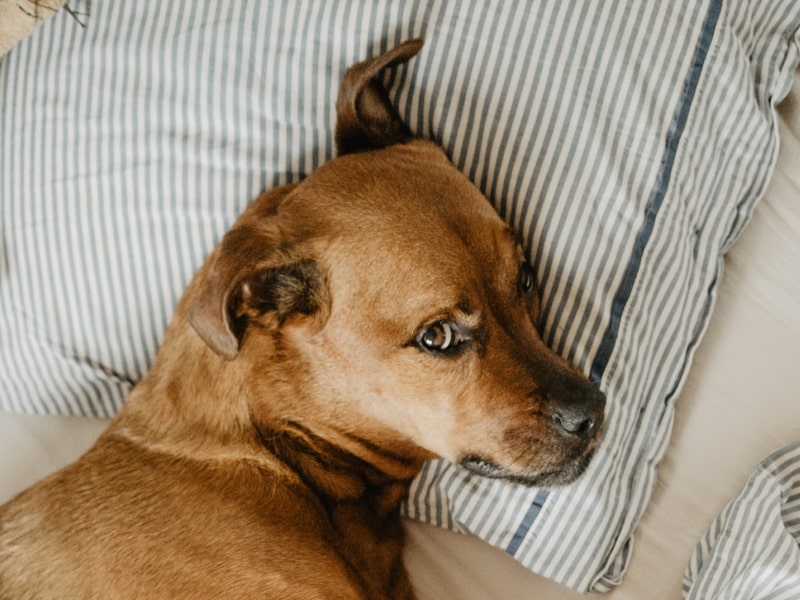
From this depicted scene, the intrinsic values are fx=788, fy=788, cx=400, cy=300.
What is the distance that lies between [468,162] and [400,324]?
0.63m

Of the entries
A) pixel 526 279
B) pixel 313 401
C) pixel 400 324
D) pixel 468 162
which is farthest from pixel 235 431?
pixel 468 162

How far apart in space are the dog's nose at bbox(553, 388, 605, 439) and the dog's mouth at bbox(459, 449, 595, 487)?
101mm

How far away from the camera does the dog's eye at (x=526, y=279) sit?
2143mm

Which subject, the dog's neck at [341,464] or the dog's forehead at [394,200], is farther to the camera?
the dog's neck at [341,464]

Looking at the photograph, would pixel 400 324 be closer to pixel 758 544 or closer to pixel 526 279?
pixel 526 279

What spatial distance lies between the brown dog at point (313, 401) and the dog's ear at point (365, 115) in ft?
0.07

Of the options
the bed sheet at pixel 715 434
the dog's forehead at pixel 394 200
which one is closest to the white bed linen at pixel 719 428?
the bed sheet at pixel 715 434

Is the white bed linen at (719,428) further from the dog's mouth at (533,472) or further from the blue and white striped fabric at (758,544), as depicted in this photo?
the dog's mouth at (533,472)

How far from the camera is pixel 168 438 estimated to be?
6.95ft

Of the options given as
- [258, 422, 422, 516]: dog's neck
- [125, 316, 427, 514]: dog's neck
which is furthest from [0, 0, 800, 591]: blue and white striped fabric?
[125, 316, 427, 514]: dog's neck

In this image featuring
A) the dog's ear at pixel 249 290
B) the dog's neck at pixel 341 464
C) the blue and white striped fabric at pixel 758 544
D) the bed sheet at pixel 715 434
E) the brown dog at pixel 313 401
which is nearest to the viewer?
the dog's ear at pixel 249 290

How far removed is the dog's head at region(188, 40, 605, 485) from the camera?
6.41 feet

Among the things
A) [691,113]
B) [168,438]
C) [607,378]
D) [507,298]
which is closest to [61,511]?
[168,438]

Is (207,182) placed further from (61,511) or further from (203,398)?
(61,511)
